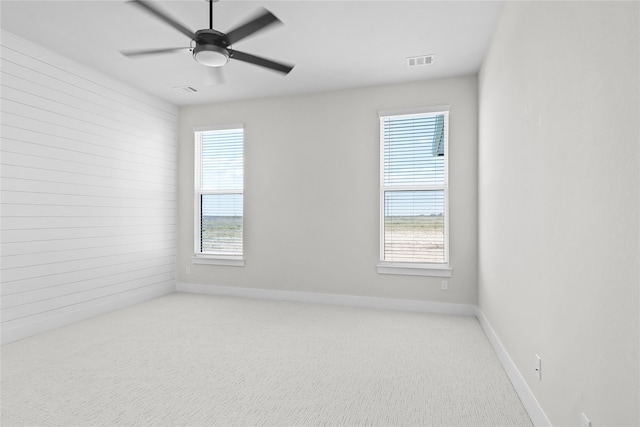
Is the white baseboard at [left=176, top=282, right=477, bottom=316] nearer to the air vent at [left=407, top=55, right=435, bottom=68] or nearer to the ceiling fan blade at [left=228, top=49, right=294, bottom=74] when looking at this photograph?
the air vent at [left=407, top=55, right=435, bottom=68]

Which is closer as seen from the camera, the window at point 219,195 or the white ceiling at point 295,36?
the white ceiling at point 295,36

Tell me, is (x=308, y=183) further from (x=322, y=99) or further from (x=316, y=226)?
(x=322, y=99)

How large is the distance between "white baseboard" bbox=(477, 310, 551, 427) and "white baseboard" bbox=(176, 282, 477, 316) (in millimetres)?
879

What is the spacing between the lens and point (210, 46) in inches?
103

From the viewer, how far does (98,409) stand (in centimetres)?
221

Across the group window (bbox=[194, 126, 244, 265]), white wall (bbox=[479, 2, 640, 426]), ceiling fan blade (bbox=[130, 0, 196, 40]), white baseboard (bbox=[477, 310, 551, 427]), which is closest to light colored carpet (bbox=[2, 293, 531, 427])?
white baseboard (bbox=[477, 310, 551, 427])

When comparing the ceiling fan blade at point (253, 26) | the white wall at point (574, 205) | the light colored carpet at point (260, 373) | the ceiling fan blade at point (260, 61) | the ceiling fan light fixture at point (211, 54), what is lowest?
the light colored carpet at point (260, 373)

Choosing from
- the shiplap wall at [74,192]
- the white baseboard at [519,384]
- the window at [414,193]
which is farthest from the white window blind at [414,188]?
the shiplap wall at [74,192]

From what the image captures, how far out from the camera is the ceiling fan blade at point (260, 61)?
277 centimetres

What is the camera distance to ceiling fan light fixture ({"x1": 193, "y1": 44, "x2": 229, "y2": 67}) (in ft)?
8.59

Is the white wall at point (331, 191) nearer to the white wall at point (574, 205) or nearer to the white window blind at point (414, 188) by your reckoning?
the white window blind at point (414, 188)

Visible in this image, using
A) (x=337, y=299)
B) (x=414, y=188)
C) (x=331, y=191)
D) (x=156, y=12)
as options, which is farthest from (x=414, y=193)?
(x=156, y=12)

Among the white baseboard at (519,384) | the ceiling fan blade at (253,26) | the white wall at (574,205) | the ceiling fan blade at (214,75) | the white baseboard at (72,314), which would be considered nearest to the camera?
the white wall at (574,205)

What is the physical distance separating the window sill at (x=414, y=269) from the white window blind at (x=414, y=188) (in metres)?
0.06
